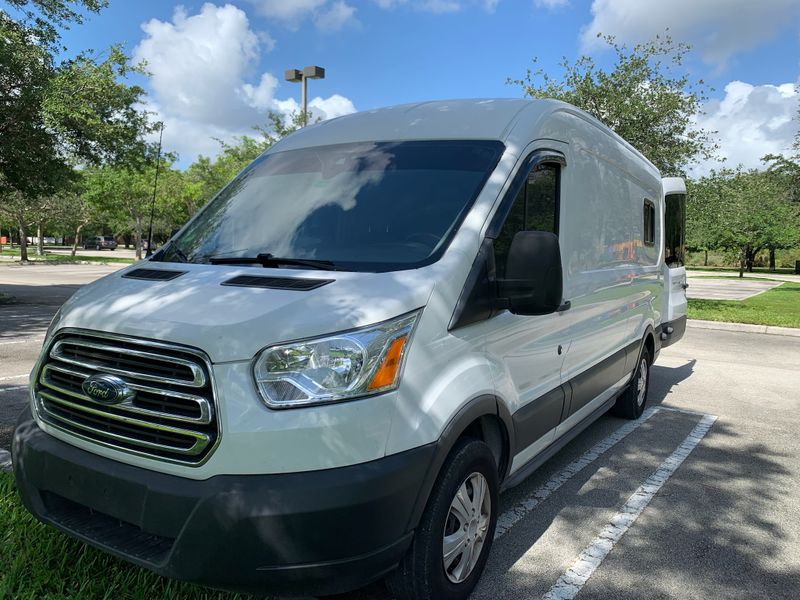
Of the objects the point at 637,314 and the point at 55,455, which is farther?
the point at 637,314

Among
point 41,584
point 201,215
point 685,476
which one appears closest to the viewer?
point 41,584

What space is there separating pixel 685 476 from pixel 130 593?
377 centimetres

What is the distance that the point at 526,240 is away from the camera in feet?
8.69

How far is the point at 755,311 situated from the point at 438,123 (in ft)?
48.0

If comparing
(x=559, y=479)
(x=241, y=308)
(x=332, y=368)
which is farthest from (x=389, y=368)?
(x=559, y=479)

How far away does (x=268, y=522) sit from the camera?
2.04m

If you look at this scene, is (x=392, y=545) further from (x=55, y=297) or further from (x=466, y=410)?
(x=55, y=297)

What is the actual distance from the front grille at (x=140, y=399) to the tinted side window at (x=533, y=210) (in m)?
1.44

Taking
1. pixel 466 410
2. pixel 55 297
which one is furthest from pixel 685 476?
pixel 55 297

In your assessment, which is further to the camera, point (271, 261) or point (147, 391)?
point (271, 261)

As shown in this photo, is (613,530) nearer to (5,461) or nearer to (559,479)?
(559,479)

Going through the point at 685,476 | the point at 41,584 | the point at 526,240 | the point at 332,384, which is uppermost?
the point at 526,240

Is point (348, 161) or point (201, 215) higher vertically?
point (348, 161)

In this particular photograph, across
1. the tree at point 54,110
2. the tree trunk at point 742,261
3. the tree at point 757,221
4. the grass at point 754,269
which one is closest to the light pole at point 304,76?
the tree at point 54,110
